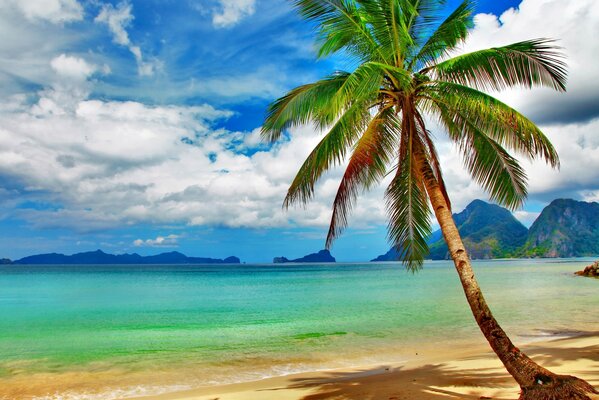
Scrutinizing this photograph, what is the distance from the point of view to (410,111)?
696 centimetres

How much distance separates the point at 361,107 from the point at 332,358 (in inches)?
296

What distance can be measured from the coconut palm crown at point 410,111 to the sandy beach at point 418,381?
2.20m

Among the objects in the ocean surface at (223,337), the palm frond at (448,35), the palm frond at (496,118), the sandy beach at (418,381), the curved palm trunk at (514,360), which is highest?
the palm frond at (448,35)

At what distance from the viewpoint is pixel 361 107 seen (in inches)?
274

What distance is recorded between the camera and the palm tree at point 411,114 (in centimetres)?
655

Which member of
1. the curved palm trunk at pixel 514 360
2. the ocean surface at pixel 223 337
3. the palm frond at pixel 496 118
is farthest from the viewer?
the ocean surface at pixel 223 337

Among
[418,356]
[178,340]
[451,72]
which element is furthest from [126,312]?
[451,72]

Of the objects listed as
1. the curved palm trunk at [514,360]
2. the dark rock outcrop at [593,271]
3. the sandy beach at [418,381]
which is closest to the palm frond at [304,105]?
the curved palm trunk at [514,360]

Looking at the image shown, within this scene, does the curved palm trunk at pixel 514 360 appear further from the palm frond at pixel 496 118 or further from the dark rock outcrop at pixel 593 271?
the dark rock outcrop at pixel 593 271

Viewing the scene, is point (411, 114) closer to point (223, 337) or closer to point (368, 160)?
point (368, 160)

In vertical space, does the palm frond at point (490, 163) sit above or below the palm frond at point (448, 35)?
below

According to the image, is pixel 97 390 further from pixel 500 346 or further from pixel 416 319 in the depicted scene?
pixel 416 319

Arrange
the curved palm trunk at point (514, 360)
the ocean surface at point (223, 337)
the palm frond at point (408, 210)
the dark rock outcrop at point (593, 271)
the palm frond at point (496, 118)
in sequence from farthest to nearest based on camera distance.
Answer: the dark rock outcrop at point (593, 271)
the ocean surface at point (223, 337)
the palm frond at point (408, 210)
the palm frond at point (496, 118)
the curved palm trunk at point (514, 360)

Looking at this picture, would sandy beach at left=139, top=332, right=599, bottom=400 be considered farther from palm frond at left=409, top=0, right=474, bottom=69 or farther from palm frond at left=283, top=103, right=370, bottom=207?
palm frond at left=409, top=0, right=474, bottom=69
